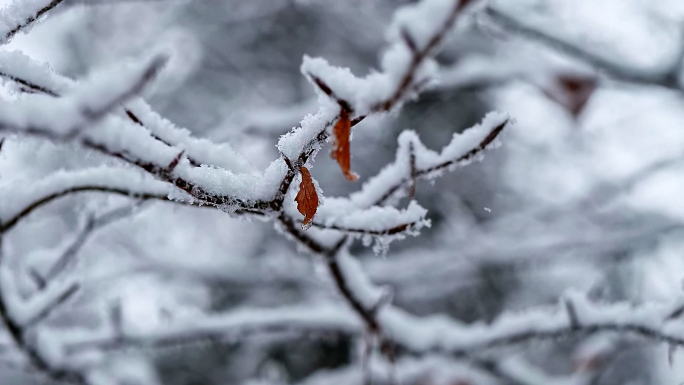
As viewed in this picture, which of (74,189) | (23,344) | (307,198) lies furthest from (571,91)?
(23,344)

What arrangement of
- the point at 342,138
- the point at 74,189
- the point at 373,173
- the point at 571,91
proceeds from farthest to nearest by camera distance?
1. the point at 373,173
2. the point at 571,91
3. the point at 74,189
4. the point at 342,138

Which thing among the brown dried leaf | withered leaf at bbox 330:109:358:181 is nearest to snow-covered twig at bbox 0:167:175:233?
withered leaf at bbox 330:109:358:181

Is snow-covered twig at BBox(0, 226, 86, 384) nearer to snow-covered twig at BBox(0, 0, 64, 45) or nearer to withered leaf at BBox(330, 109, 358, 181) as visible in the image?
snow-covered twig at BBox(0, 0, 64, 45)

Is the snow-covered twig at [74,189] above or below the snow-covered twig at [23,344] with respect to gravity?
above

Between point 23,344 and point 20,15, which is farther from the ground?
point 20,15

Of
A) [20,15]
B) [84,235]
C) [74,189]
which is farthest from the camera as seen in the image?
[84,235]

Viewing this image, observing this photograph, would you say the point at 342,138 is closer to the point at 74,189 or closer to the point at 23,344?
the point at 74,189

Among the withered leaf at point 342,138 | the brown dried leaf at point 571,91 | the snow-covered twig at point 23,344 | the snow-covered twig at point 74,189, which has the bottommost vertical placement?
the withered leaf at point 342,138

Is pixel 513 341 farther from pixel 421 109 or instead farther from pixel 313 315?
pixel 421 109

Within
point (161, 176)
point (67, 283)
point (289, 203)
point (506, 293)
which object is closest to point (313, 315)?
point (67, 283)

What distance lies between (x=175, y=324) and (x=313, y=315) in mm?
407

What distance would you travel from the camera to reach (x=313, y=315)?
156cm

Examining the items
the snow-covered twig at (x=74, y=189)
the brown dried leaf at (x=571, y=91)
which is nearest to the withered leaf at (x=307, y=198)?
the snow-covered twig at (x=74, y=189)

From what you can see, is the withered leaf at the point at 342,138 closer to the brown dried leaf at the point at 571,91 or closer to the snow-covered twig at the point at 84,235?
the snow-covered twig at the point at 84,235
